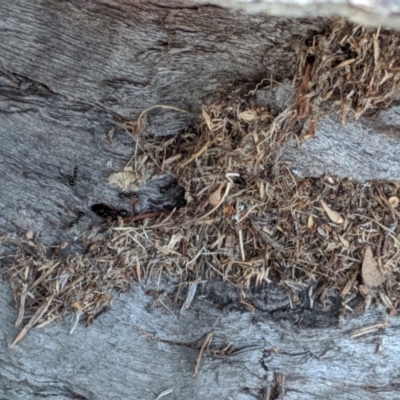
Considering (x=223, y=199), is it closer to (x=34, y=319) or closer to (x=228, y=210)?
(x=228, y=210)

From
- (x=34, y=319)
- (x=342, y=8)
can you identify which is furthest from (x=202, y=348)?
(x=342, y=8)

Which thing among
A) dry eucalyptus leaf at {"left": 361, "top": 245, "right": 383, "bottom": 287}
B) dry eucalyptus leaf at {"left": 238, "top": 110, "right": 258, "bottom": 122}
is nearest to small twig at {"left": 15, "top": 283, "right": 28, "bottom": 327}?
dry eucalyptus leaf at {"left": 238, "top": 110, "right": 258, "bottom": 122}

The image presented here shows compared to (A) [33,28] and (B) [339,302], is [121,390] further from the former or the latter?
(A) [33,28]

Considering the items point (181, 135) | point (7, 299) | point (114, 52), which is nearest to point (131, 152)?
point (181, 135)

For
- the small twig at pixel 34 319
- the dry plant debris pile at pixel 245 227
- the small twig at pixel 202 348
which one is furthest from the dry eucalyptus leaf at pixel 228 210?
the small twig at pixel 34 319

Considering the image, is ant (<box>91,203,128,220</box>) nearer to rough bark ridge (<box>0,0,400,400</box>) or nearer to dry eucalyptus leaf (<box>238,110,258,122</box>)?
rough bark ridge (<box>0,0,400,400</box>)

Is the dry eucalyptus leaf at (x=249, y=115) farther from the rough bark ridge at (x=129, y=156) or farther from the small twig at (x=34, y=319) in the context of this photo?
the small twig at (x=34, y=319)
